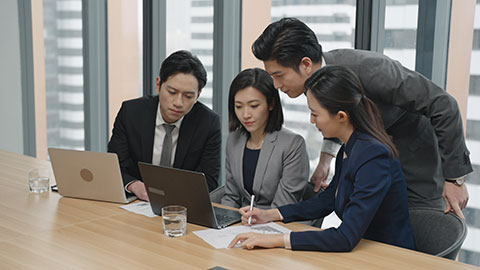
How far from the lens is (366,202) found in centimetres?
177

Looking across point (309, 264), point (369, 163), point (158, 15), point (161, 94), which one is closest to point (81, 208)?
point (161, 94)

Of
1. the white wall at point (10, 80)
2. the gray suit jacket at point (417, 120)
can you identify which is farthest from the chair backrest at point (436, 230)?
the white wall at point (10, 80)

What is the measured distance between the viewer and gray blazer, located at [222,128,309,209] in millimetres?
2412

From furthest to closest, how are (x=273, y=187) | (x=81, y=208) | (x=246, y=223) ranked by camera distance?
(x=273, y=187), (x=81, y=208), (x=246, y=223)

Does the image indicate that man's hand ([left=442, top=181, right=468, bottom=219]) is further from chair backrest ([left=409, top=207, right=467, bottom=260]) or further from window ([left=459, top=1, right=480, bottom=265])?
window ([left=459, top=1, right=480, bottom=265])

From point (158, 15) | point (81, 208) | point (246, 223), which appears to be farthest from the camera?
point (158, 15)

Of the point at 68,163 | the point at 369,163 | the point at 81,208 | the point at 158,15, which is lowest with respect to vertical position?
the point at 81,208

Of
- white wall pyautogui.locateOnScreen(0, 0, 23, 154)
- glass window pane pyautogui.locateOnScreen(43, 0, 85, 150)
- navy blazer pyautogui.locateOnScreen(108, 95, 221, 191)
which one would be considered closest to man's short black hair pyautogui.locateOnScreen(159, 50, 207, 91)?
navy blazer pyautogui.locateOnScreen(108, 95, 221, 191)

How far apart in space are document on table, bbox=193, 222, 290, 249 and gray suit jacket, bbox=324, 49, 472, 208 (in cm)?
66

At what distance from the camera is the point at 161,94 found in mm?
2686

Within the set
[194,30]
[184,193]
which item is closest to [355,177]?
[184,193]

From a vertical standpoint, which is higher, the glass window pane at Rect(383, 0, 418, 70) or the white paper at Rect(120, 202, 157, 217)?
the glass window pane at Rect(383, 0, 418, 70)

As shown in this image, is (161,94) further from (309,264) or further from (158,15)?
(158,15)

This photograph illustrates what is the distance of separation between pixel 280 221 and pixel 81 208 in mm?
871
